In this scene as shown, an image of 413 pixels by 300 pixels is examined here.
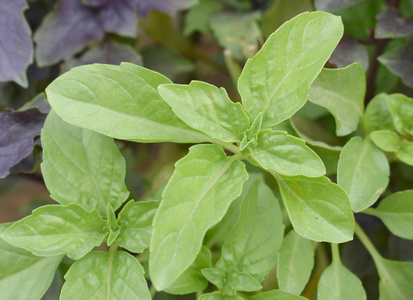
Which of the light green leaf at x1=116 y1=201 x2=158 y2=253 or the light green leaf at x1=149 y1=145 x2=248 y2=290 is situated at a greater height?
the light green leaf at x1=149 y1=145 x2=248 y2=290

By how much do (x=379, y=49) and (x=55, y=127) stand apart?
570 millimetres

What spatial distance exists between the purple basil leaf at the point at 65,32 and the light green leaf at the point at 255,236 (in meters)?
0.45

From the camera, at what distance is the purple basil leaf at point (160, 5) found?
758mm

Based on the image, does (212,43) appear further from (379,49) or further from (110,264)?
(110,264)

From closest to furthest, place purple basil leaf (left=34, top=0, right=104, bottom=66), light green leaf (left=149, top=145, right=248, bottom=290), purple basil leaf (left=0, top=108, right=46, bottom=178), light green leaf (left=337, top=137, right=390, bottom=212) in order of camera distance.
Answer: light green leaf (left=149, top=145, right=248, bottom=290) → light green leaf (left=337, top=137, right=390, bottom=212) → purple basil leaf (left=0, top=108, right=46, bottom=178) → purple basil leaf (left=34, top=0, right=104, bottom=66)

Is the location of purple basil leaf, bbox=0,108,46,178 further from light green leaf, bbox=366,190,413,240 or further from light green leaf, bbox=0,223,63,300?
light green leaf, bbox=366,190,413,240

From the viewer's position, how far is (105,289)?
1.53 feet

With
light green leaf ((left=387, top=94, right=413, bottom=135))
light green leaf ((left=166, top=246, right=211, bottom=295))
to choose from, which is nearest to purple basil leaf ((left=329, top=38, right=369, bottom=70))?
light green leaf ((left=387, top=94, right=413, bottom=135))

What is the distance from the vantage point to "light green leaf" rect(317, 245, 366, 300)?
1.73ft

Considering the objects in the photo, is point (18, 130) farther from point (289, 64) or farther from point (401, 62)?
point (401, 62)

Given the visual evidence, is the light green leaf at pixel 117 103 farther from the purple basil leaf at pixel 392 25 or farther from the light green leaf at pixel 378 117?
the purple basil leaf at pixel 392 25

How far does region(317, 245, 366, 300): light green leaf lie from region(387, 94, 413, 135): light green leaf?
7.9 inches

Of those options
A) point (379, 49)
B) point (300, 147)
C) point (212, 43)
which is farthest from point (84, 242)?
point (212, 43)

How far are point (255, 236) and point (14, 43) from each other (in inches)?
18.6
